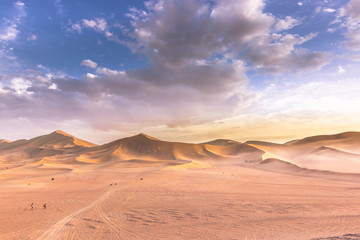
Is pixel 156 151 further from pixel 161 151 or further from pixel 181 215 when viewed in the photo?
pixel 181 215

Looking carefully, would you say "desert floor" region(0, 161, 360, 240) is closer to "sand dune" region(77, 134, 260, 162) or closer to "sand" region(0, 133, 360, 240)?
"sand" region(0, 133, 360, 240)

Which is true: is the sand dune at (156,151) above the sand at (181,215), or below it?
above

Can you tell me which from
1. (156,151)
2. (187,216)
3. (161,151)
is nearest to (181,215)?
(187,216)

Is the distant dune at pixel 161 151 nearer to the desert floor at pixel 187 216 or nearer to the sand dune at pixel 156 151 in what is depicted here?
the sand dune at pixel 156 151

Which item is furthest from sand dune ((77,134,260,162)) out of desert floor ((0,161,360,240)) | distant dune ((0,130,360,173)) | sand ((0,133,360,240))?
desert floor ((0,161,360,240))

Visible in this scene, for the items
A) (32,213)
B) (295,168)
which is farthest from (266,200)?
(295,168)

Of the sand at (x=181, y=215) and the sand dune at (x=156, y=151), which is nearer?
the sand at (x=181, y=215)

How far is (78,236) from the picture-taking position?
392 inches

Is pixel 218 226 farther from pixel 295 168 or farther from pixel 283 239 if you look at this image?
pixel 295 168

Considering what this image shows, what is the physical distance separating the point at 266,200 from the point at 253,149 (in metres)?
70.5

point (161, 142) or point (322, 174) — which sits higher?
point (161, 142)

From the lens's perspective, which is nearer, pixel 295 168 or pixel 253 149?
pixel 295 168

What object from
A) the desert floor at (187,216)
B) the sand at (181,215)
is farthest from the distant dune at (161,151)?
the desert floor at (187,216)

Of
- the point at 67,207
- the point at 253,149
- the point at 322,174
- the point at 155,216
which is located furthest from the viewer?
the point at 253,149
